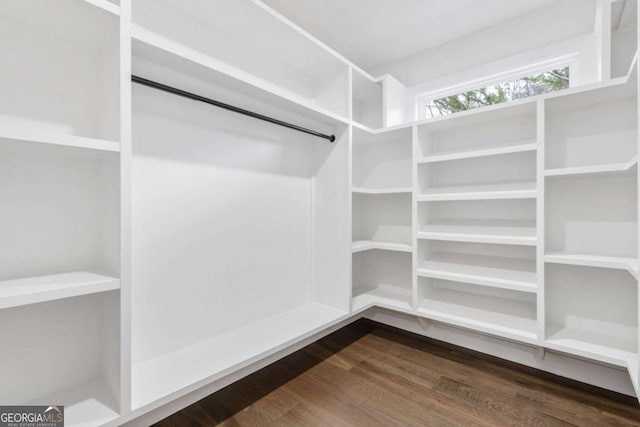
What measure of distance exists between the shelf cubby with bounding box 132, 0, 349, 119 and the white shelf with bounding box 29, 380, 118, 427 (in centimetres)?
137

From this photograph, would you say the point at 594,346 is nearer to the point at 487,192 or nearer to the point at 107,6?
the point at 487,192

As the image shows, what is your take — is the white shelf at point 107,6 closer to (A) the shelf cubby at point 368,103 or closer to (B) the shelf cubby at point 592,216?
(A) the shelf cubby at point 368,103

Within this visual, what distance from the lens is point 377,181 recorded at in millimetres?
2672

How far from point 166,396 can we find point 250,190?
114 centimetres

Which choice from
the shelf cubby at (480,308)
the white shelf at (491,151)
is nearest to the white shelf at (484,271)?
the shelf cubby at (480,308)

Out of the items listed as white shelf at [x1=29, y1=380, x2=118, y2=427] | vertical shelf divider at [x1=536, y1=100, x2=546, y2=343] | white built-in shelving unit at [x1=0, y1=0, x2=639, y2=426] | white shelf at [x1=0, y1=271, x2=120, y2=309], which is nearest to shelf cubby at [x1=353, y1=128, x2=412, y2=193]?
white built-in shelving unit at [x1=0, y1=0, x2=639, y2=426]

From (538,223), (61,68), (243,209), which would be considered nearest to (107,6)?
(61,68)

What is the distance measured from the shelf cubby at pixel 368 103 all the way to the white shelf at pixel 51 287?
212 cm

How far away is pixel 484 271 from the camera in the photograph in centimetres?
200

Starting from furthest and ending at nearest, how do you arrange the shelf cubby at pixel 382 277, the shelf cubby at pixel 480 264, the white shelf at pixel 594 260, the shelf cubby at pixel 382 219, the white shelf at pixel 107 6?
1. the shelf cubby at pixel 382 219
2. the shelf cubby at pixel 382 277
3. the shelf cubby at pixel 480 264
4. the white shelf at pixel 594 260
5. the white shelf at pixel 107 6

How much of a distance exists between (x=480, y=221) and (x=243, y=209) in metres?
1.66

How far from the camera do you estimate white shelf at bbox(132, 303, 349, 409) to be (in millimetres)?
1215

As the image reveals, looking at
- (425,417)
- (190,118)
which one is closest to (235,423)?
(425,417)

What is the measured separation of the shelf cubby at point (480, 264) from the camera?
6.00ft
